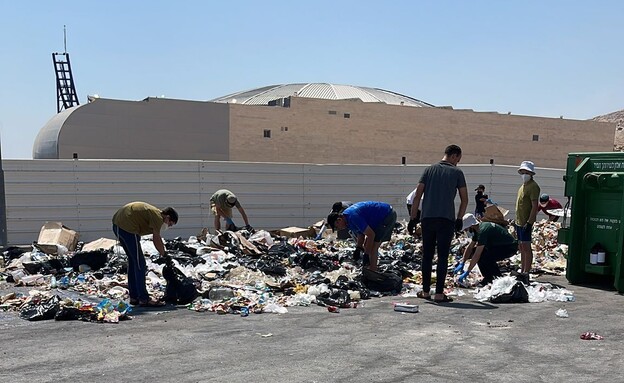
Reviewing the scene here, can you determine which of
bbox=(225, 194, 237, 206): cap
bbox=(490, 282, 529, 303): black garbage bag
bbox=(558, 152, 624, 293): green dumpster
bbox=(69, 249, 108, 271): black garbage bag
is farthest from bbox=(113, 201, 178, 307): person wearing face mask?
bbox=(558, 152, 624, 293): green dumpster

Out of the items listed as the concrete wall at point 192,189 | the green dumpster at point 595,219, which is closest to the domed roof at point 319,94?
the concrete wall at point 192,189

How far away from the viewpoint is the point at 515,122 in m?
42.2

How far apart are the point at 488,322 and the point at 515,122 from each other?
37806 mm

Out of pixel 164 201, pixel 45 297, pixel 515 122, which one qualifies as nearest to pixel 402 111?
pixel 515 122

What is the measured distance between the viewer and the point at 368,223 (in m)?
8.84

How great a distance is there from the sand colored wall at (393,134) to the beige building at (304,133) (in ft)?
0.20

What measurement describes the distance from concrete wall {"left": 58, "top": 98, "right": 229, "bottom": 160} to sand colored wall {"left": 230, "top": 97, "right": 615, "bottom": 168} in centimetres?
115

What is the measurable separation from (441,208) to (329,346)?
9.61 ft

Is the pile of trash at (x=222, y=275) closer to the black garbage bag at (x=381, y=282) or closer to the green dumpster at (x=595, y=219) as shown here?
the black garbage bag at (x=381, y=282)

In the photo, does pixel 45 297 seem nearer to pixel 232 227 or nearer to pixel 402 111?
pixel 232 227

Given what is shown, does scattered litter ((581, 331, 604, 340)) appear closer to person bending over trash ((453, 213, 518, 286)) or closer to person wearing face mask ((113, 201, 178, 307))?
person bending over trash ((453, 213, 518, 286))

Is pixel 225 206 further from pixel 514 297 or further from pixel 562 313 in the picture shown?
pixel 562 313

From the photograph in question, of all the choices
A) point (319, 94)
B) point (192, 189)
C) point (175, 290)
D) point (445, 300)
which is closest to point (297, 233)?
point (192, 189)

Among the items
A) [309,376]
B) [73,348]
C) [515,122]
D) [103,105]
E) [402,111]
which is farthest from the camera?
[515,122]
